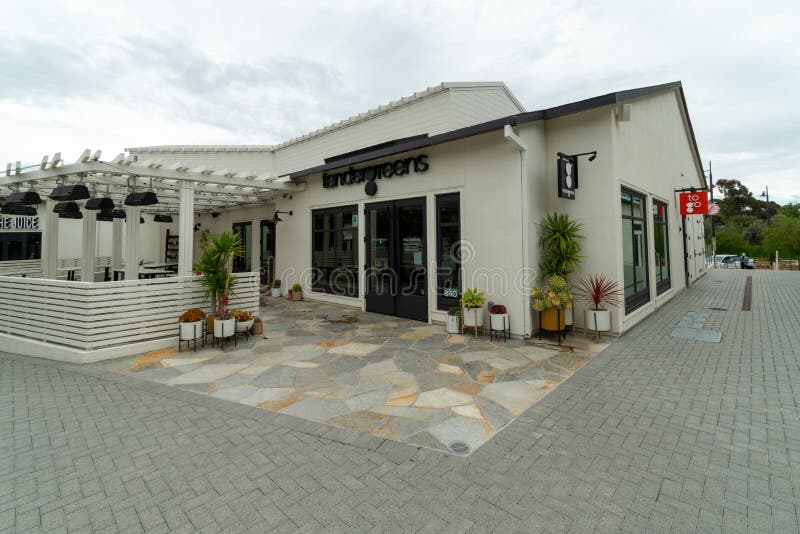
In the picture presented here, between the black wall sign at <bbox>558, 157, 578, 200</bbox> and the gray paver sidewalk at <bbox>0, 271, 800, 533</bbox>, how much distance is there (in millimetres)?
3410

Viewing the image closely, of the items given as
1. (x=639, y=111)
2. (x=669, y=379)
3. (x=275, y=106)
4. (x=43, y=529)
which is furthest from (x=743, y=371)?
(x=275, y=106)

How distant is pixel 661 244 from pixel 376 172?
8.66 meters

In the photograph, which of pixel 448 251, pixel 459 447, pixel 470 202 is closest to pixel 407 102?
pixel 470 202

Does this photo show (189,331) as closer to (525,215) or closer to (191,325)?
(191,325)

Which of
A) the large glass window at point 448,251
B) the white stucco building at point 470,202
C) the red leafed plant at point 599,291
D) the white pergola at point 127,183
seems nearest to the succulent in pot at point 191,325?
the white pergola at point 127,183

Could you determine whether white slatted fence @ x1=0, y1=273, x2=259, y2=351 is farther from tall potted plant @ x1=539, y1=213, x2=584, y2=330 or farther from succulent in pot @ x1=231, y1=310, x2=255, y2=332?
tall potted plant @ x1=539, y1=213, x2=584, y2=330

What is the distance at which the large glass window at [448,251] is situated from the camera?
Answer: 7250mm

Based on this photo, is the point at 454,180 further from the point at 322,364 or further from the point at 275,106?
the point at 275,106

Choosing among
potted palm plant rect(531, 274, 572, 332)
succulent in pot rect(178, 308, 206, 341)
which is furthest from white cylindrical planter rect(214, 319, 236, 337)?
potted palm plant rect(531, 274, 572, 332)

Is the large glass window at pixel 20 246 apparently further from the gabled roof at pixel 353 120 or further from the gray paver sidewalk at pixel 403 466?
the gray paver sidewalk at pixel 403 466

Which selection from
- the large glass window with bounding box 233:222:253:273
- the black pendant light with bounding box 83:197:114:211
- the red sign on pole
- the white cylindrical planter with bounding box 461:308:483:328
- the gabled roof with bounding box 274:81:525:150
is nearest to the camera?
the white cylindrical planter with bounding box 461:308:483:328

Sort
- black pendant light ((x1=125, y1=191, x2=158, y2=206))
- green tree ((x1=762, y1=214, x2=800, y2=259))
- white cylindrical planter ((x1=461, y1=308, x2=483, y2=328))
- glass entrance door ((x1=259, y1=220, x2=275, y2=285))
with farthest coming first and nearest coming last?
green tree ((x1=762, y1=214, x2=800, y2=259)), glass entrance door ((x1=259, y1=220, x2=275, y2=285)), black pendant light ((x1=125, y1=191, x2=158, y2=206)), white cylindrical planter ((x1=461, y1=308, x2=483, y2=328))

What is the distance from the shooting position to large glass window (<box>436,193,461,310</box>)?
725 centimetres

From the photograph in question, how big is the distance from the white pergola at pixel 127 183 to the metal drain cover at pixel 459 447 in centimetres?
620
